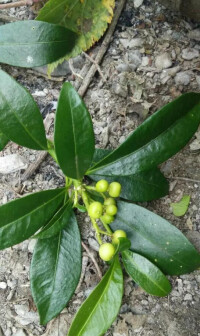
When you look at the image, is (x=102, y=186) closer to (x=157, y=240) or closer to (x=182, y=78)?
(x=157, y=240)

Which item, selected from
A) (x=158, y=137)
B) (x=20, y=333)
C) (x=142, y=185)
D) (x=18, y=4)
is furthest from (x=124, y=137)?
(x=20, y=333)

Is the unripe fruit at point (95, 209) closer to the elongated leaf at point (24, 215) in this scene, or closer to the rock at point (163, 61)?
the elongated leaf at point (24, 215)

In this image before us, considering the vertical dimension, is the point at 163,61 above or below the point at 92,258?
above

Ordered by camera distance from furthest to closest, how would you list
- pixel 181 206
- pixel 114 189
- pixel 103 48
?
pixel 103 48 < pixel 181 206 < pixel 114 189

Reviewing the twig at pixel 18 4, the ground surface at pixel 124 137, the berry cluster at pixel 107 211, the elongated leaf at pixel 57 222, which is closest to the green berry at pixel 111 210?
the berry cluster at pixel 107 211

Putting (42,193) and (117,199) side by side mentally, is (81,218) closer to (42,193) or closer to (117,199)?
(117,199)

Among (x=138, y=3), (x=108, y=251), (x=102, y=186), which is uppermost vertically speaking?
(x=138, y=3)

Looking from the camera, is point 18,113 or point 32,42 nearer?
point 18,113
